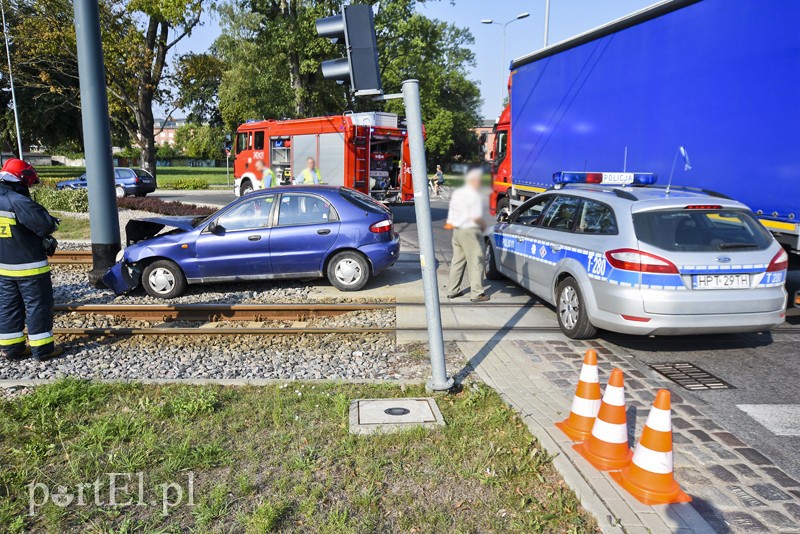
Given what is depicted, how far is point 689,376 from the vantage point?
16.9 ft

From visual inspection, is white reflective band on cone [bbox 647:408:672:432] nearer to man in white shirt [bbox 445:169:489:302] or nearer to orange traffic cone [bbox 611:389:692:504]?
orange traffic cone [bbox 611:389:692:504]

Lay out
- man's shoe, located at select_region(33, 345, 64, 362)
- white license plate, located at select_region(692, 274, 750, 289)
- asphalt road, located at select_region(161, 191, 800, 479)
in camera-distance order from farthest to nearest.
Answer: man's shoe, located at select_region(33, 345, 64, 362) → white license plate, located at select_region(692, 274, 750, 289) → asphalt road, located at select_region(161, 191, 800, 479)

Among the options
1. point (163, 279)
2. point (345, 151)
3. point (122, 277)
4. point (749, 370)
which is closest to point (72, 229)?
point (345, 151)

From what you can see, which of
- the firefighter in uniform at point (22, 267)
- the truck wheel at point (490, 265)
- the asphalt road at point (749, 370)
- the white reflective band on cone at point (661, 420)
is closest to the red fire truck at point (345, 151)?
the truck wheel at point (490, 265)

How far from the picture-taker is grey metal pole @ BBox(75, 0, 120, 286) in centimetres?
824

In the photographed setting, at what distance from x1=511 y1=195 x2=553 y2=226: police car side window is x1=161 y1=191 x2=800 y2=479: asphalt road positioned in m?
1.86

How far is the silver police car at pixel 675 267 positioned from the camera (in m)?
5.16

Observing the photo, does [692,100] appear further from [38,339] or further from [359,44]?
[38,339]

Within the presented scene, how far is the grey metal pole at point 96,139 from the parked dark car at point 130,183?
1917cm

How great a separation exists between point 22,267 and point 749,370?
23.0ft

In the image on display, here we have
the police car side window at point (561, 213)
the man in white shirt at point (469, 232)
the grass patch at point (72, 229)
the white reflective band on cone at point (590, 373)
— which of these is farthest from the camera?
the grass patch at point (72, 229)

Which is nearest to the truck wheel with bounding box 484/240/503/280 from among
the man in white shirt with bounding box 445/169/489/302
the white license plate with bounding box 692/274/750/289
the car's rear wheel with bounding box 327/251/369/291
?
the man in white shirt with bounding box 445/169/489/302

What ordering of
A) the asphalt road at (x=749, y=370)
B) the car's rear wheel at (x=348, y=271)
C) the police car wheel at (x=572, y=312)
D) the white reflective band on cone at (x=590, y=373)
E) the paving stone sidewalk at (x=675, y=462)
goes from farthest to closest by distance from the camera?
the car's rear wheel at (x=348, y=271)
the police car wheel at (x=572, y=312)
the asphalt road at (x=749, y=370)
the white reflective band on cone at (x=590, y=373)
the paving stone sidewalk at (x=675, y=462)

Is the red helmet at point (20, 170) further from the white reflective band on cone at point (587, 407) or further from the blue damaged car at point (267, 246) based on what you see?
the white reflective band on cone at point (587, 407)
